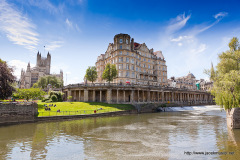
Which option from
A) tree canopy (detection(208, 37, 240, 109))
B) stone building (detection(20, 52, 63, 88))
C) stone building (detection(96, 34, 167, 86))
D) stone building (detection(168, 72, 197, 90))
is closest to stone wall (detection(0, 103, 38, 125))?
tree canopy (detection(208, 37, 240, 109))

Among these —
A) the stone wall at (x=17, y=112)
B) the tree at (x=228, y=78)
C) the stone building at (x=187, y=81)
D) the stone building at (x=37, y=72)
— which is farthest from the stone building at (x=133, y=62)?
the stone building at (x=37, y=72)

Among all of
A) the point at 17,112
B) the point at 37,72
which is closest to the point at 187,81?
the point at 17,112

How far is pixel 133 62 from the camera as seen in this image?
7681 cm

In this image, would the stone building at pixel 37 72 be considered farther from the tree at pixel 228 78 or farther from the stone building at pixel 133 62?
the tree at pixel 228 78

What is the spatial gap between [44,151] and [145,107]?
4599 centimetres

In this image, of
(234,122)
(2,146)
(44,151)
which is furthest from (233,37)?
Answer: (2,146)

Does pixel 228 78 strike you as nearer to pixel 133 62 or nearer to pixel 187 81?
pixel 133 62

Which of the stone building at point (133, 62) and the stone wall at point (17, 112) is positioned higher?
the stone building at point (133, 62)

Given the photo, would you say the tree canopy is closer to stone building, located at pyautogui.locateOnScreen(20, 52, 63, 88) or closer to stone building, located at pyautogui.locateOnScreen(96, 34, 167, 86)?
stone building, located at pyautogui.locateOnScreen(96, 34, 167, 86)

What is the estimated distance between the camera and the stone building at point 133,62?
73438 mm

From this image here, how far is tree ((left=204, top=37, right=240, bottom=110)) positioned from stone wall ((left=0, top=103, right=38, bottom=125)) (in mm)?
35643

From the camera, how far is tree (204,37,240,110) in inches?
853

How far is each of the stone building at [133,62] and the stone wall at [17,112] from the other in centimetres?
4492

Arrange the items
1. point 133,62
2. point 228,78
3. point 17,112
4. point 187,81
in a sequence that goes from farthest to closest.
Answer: point 187,81
point 133,62
point 17,112
point 228,78
